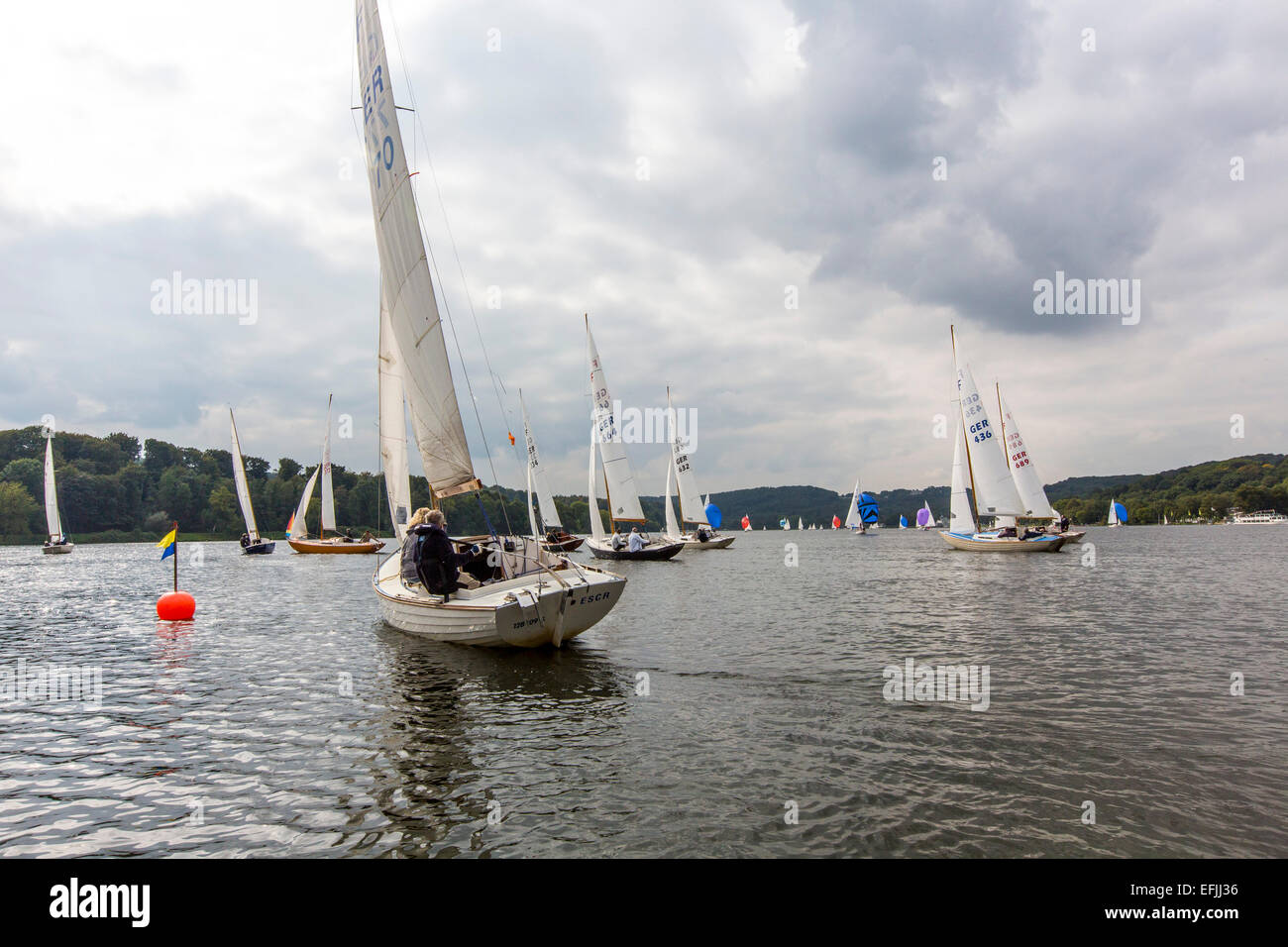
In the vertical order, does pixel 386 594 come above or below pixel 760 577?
above

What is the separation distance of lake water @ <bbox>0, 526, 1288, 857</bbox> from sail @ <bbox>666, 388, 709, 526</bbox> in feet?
145

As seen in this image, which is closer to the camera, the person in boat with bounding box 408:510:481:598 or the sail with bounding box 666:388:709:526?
the person in boat with bounding box 408:510:481:598

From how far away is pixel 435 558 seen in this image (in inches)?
539

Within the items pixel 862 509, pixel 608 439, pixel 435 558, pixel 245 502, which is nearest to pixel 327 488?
pixel 245 502

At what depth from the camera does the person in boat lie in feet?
44.5

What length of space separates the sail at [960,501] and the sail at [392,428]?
45.3m

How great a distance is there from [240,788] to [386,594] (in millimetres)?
9546

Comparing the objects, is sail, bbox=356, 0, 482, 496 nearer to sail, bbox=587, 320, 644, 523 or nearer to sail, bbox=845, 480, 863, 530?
sail, bbox=587, 320, 644, 523

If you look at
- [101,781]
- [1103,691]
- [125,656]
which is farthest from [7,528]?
[1103,691]

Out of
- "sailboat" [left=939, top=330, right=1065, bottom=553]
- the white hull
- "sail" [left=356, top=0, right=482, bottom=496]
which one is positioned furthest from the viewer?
"sailboat" [left=939, top=330, right=1065, bottom=553]

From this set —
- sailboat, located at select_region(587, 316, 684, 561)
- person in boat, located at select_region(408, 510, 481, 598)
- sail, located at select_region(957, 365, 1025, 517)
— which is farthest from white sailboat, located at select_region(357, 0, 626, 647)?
sail, located at select_region(957, 365, 1025, 517)

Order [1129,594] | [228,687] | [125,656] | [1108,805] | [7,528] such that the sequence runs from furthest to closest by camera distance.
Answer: [7,528]
[1129,594]
[125,656]
[228,687]
[1108,805]

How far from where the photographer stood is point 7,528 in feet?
328
